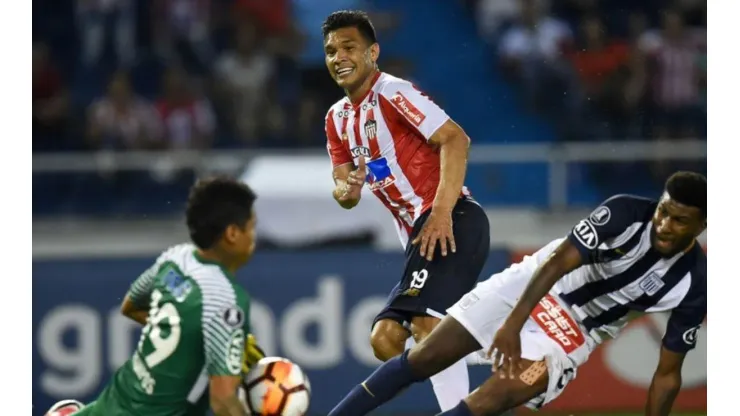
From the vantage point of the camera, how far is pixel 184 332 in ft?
14.3

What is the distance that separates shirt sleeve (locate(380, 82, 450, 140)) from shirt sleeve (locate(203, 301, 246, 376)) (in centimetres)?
164

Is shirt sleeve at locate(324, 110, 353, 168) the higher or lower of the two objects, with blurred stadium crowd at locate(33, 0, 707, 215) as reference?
lower

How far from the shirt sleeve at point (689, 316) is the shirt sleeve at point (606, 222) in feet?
1.26

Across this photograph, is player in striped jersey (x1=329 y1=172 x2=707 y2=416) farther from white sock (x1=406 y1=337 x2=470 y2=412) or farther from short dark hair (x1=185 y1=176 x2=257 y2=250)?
short dark hair (x1=185 y1=176 x2=257 y2=250)

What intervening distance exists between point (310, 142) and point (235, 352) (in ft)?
17.3

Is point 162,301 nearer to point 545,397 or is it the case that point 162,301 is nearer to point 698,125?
point 545,397

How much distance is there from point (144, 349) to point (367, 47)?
202cm

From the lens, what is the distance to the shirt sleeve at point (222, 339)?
433 centimetres

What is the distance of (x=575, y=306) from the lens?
221 inches

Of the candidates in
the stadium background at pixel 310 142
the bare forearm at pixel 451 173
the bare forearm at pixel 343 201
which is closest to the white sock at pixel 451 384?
the bare forearm at pixel 451 173

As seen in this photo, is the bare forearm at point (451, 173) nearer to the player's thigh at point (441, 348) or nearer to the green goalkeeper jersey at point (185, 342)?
the player's thigh at point (441, 348)

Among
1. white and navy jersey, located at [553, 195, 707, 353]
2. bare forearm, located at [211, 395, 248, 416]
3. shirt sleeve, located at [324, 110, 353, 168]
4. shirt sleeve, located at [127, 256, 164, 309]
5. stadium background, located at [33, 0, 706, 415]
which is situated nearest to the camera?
bare forearm, located at [211, 395, 248, 416]

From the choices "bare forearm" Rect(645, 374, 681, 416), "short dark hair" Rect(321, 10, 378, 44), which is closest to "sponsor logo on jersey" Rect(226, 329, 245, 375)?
"short dark hair" Rect(321, 10, 378, 44)

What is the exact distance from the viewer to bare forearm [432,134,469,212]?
5.46 metres
